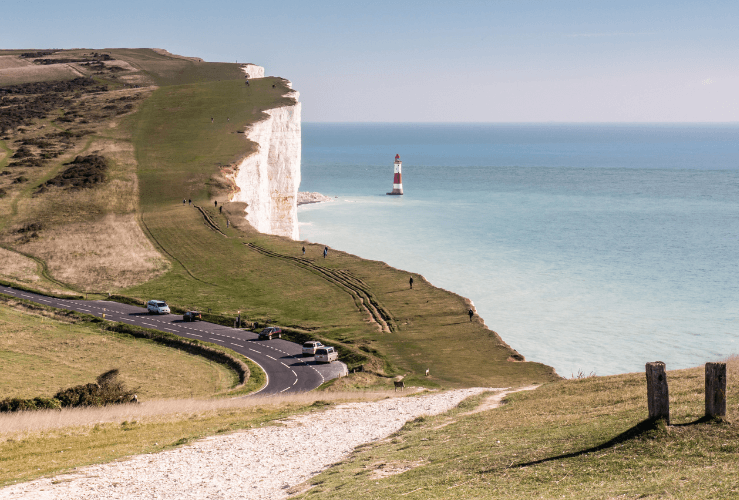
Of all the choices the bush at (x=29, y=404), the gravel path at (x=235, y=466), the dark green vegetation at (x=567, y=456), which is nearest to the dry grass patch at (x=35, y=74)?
the bush at (x=29, y=404)

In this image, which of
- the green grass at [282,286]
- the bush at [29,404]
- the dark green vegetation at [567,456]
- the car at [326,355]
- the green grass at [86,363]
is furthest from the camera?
the car at [326,355]

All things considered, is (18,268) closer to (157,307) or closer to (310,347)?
(157,307)

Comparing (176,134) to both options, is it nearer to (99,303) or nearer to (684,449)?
(99,303)

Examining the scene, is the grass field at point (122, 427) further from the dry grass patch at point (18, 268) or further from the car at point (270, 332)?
the dry grass patch at point (18, 268)

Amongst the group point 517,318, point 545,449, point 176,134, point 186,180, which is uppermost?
point 176,134

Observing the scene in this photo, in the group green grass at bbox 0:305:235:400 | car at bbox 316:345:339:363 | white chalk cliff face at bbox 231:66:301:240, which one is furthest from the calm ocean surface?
green grass at bbox 0:305:235:400

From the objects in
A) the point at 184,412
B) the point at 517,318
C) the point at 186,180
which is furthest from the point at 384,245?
the point at 184,412
